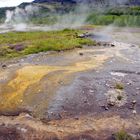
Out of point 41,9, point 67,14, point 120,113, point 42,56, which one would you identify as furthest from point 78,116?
point 41,9

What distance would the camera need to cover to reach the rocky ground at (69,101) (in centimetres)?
2197

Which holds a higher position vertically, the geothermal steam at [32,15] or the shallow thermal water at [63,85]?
the shallow thermal water at [63,85]

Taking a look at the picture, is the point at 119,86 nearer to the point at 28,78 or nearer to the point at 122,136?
the point at 122,136

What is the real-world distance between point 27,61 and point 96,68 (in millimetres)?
9313

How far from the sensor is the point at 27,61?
128 ft

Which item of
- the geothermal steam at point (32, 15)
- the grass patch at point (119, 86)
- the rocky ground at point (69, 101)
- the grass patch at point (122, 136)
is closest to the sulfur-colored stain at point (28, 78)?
the rocky ground at point (69, 101)

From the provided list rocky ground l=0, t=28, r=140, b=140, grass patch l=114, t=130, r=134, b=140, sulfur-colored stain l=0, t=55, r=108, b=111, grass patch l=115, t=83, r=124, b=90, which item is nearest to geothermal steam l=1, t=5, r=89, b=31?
sulfur-colored stain l=0, t=55, r=108, b=111

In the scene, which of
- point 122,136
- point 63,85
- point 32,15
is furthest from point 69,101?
point 32,15

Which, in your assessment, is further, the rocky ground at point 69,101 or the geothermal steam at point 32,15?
the geothermal steam at point 32,15

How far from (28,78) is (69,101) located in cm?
596

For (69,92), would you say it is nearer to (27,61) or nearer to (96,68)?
(96,68)

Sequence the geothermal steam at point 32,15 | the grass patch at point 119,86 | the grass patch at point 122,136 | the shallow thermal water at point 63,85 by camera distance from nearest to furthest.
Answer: the grass patch at point 122,136
the shallow thermal water at point 63,85
the grass patch at point 119,86
the geothermal steam at point 32,15

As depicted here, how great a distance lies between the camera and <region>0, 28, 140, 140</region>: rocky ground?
72.1 ft

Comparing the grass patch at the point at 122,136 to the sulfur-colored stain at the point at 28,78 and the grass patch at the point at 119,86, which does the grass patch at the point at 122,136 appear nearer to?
the grass patch at the point at 119,86
